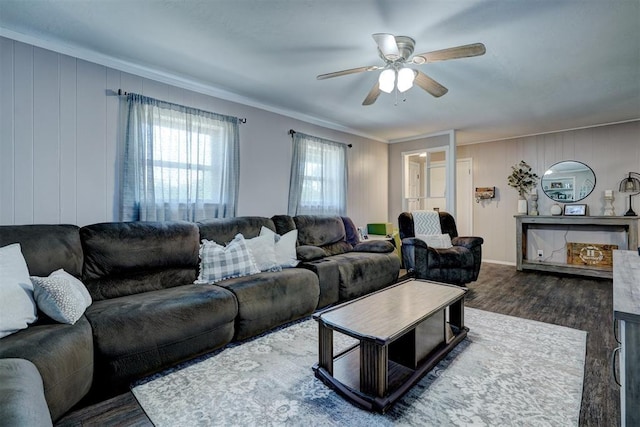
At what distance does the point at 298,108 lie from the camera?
13.4 ft

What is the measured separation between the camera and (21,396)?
104 centimetres

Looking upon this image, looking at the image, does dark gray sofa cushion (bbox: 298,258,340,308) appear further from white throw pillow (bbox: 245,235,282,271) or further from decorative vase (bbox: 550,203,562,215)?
decorative vase (bbox: 550,203,562,215)

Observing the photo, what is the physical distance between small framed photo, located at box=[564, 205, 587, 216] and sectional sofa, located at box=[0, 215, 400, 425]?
3958mm

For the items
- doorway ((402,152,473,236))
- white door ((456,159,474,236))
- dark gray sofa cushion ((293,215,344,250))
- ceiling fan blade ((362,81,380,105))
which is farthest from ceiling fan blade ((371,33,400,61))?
white door ((456,159,474,236))

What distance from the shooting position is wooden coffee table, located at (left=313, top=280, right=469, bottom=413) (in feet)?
5.41

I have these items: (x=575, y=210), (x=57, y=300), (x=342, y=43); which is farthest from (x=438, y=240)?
(x=57, y=300)

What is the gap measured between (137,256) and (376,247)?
8.90 ft

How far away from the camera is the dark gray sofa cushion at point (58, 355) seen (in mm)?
1385

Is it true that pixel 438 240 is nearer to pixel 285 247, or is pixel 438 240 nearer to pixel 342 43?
pixel 285 247

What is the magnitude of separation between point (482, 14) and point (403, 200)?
409cm

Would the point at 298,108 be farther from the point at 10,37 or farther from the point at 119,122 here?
the point at 10,37

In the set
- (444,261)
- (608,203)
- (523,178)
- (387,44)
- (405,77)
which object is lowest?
(444,261)

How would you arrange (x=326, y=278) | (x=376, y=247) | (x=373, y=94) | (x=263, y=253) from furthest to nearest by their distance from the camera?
(x=376, y=247) < (x=326, y=278) < (x=263, y=253) < (x=373, y=94)

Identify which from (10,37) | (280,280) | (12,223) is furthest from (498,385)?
(10,37)
